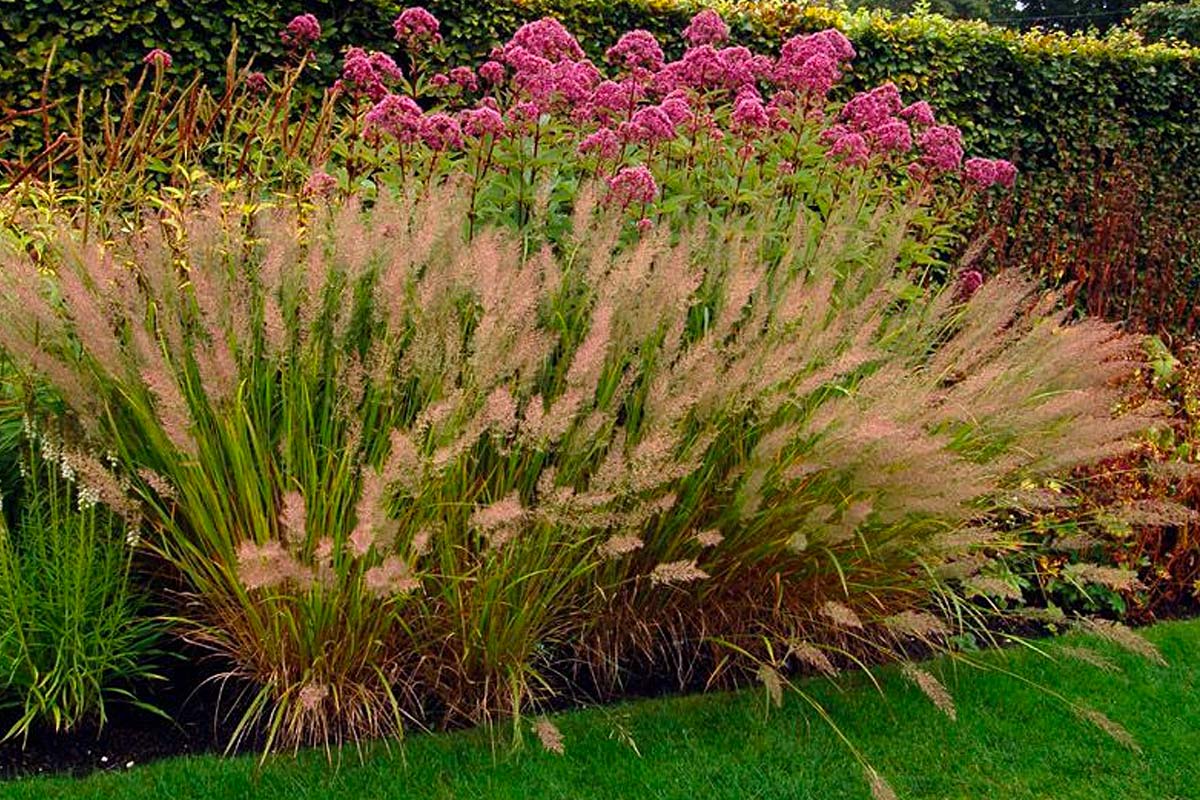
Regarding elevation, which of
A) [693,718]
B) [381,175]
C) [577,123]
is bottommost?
[693,718]

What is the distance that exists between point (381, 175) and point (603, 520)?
1910 mm

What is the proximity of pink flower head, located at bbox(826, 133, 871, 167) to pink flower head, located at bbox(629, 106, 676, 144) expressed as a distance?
27.0 inches

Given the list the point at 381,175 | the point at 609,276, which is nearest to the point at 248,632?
the point at 609,276

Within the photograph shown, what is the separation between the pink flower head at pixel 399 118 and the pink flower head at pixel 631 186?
69 centimetres

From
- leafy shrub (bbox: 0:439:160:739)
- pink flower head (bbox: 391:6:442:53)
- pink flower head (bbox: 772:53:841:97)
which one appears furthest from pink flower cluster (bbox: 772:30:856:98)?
leafy shrub (bbox: 0:439:160:739)

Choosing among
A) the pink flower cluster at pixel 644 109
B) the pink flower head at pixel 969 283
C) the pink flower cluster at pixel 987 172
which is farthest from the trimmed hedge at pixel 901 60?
the pink flower cluster at pixel 644 109

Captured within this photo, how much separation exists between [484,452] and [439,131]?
1.21 meters

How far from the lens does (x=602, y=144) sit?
4039 millimetres

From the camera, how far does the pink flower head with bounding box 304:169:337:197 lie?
3.66 metres

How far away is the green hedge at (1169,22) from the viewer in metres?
18.4

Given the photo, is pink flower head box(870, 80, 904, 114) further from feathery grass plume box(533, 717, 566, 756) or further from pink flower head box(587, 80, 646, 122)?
feathery grass plume box(533, 717, 566, 756)

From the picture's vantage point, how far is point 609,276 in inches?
135

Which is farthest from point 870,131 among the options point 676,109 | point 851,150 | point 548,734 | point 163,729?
point 163,729

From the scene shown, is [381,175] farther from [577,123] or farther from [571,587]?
[571,587]
